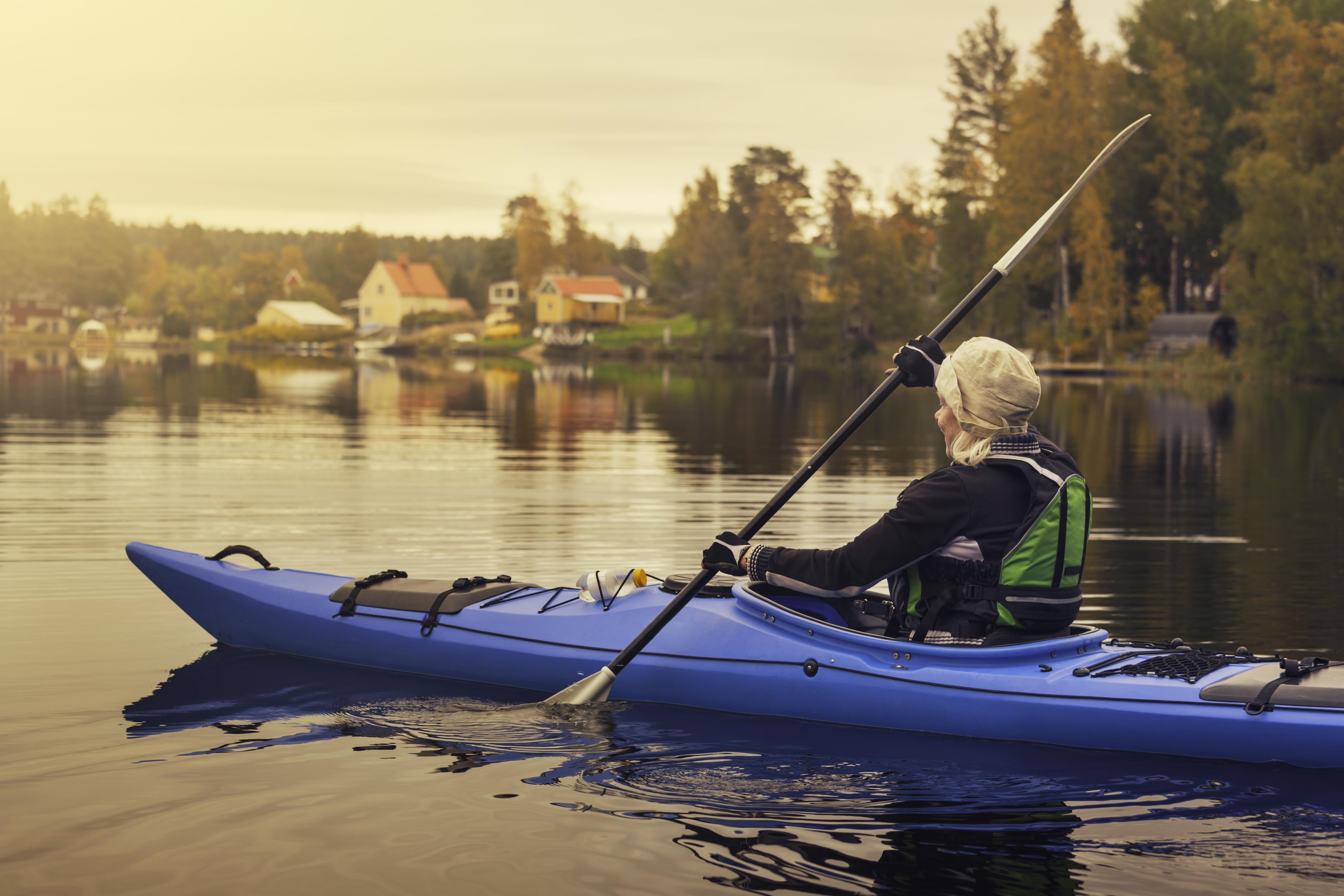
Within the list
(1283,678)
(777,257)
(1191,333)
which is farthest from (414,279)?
(1283,678)

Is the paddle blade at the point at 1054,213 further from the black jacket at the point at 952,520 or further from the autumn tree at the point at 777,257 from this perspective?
the autumn tree at the point at 777,257

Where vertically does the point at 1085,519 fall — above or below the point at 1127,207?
below

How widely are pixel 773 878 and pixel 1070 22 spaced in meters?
50.2

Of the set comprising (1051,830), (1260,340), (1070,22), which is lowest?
(1051,830)

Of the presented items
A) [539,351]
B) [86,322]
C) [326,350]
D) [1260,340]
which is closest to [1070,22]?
[1260,340]

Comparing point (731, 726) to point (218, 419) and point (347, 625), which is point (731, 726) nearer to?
point (347, 625)

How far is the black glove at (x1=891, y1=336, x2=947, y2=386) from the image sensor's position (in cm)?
489

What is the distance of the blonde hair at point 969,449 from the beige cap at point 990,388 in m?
0.02

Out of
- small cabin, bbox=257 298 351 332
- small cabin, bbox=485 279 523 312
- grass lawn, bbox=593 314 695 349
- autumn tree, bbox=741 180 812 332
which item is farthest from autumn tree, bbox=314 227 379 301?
autumn tree, bbox=741 180 812 332

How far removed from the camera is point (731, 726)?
5090mm

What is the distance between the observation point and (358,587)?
5.98m

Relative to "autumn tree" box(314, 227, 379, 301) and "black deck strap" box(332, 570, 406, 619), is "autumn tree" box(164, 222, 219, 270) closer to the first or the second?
"autumn tree" box(314, 227, 379, 301)

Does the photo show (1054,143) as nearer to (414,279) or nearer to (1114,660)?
(1114,660)

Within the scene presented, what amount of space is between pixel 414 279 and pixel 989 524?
315 ft
